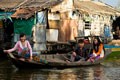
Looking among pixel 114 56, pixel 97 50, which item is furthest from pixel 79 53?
pixel 114 56

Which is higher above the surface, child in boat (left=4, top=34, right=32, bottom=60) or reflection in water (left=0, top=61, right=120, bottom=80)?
child in boat (left=4, top=34, right=32, bottom=60)

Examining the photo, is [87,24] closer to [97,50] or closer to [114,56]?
[114,56]

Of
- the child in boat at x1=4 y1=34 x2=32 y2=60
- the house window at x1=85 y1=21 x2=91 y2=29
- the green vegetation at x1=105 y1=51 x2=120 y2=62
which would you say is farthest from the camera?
the house window at x1=85 y1=21 x2=91 y2=29

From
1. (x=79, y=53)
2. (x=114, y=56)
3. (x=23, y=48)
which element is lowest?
(x=114, y=56)

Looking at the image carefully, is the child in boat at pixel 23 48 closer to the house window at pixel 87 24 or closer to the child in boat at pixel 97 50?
the child in boat at pixel 97 50

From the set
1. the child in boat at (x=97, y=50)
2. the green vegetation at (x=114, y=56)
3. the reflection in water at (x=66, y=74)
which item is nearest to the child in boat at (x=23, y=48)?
the reflection in water at (x=66, y=74)

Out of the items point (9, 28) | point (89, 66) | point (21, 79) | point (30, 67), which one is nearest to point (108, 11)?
point (9, 28)

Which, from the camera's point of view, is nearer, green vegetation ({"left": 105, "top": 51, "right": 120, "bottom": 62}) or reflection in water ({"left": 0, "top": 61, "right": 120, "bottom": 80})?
reflection in water ({"left": 0, "top": 61, "right": 120, "bottom": 80})

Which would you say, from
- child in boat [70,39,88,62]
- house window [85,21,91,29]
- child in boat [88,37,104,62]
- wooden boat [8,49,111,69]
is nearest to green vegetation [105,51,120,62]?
child in boat [88,37,104,62]

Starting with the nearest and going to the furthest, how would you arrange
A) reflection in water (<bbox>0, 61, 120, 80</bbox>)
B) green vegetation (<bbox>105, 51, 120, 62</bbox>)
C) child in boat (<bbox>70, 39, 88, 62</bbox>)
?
1. reflection in water (<bbox>0, 61, 120, 80</bbox>)
2. child in boat (<bbox>70, 39, 88, 62</bbox>)
3. green vegetation (<bbox>105, 51, 120, 62</bbox>)

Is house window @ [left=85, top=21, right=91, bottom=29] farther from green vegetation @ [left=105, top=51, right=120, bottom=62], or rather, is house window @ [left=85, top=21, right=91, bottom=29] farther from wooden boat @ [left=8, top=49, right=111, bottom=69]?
wooden boat @ [left=8, top=49, right=111, bottom=69]

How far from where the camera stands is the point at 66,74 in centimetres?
1605

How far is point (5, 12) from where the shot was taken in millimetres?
23516

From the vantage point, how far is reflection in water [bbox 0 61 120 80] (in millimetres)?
→ 14992
